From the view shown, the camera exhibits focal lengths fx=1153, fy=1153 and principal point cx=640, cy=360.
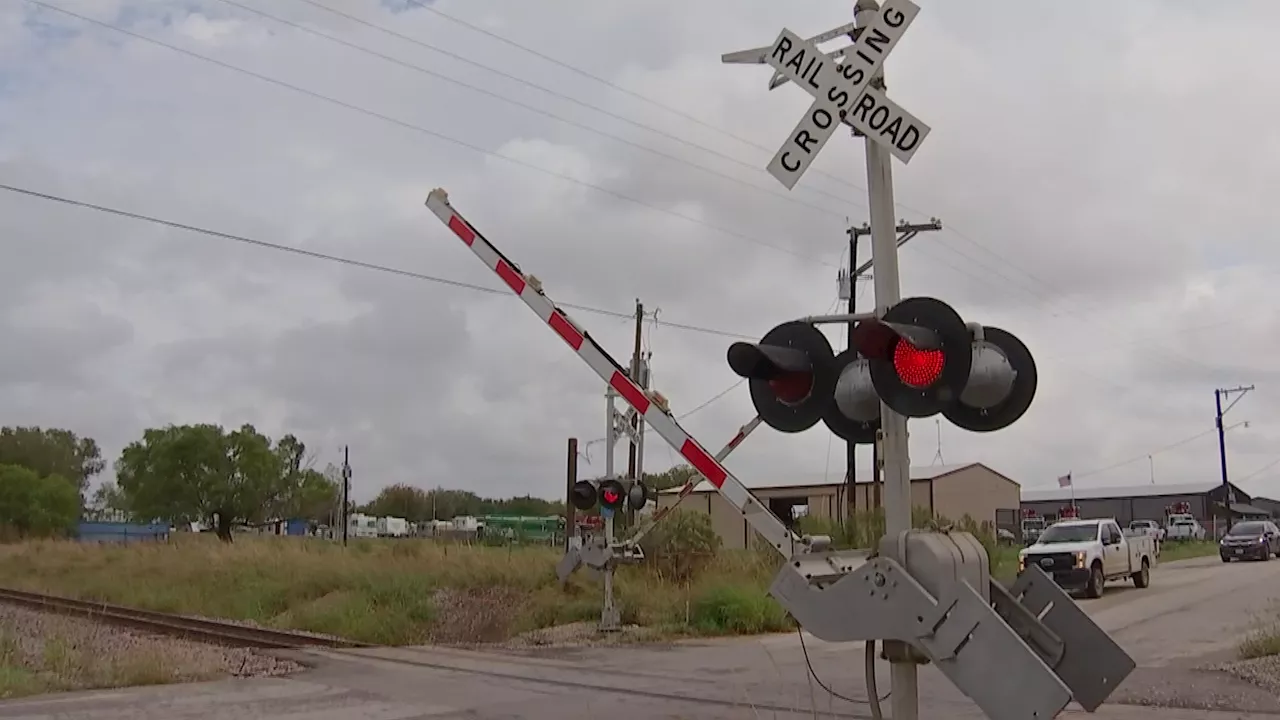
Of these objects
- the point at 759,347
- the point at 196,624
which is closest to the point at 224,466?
the point at 196,624

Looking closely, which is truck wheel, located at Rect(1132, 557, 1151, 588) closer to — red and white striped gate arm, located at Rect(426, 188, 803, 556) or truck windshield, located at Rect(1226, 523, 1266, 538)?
truck windshield, located at Rect(1226, 523, 1266, 538)

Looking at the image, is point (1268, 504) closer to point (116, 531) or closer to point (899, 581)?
point (116, 531)

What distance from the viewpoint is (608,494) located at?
17.1 m

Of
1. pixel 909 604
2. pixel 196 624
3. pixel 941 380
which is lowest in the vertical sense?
pixel 196 624

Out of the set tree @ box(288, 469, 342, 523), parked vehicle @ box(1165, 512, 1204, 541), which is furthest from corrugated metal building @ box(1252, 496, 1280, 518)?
tree @ box(288, 469, 342, 523)

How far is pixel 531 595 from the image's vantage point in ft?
77.2

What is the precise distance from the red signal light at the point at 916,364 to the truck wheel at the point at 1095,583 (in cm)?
2341

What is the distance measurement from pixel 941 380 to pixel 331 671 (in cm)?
1205

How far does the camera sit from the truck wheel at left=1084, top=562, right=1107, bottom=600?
2555cm

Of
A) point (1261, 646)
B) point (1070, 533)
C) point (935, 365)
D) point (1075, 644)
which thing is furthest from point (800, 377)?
point (1070, 533)

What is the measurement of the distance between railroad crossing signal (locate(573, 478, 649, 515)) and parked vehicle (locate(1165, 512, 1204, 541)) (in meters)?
55.4

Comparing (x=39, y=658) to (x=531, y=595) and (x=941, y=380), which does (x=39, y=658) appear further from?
(x=941, y=380)

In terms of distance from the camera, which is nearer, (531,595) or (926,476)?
(531,595)

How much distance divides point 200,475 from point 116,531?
563 inches
